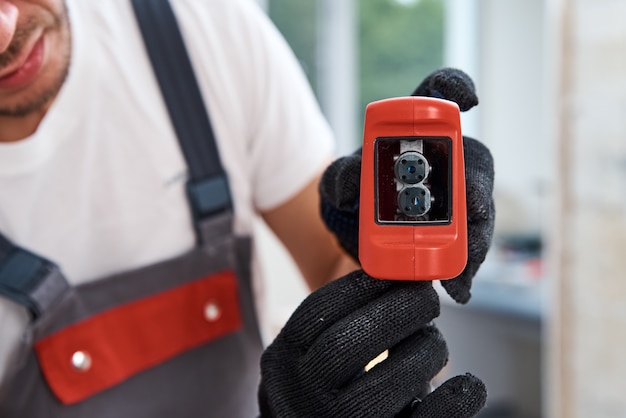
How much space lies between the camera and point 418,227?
1.34 feet

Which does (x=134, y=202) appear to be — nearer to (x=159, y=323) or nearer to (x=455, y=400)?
(x=159, y=323)

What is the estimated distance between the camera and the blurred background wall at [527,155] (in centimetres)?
141

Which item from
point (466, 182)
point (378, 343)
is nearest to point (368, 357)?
point (378, 343)

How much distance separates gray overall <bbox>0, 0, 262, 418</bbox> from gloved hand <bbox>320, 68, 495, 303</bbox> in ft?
0.83

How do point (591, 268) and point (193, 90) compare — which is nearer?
point (193, 90)

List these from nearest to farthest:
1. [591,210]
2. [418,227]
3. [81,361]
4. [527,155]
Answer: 1. [418,227]
2. [81,361]
3. [591,210]
4. [527,155]

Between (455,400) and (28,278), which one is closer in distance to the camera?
(455,400)

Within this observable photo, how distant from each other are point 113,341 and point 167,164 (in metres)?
0.19

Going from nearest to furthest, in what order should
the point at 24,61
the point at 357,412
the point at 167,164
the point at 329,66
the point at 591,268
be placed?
the point at 357,412 < the point at 24,61 < the point at 167,164 < the point at 591,268 < the point at 329,66

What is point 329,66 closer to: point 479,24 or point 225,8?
point 479,24

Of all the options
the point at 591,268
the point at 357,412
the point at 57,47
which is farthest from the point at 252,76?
the point at 591,268

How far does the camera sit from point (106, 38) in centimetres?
69

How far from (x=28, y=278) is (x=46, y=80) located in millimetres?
191

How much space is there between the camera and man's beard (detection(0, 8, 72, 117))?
0.58m
